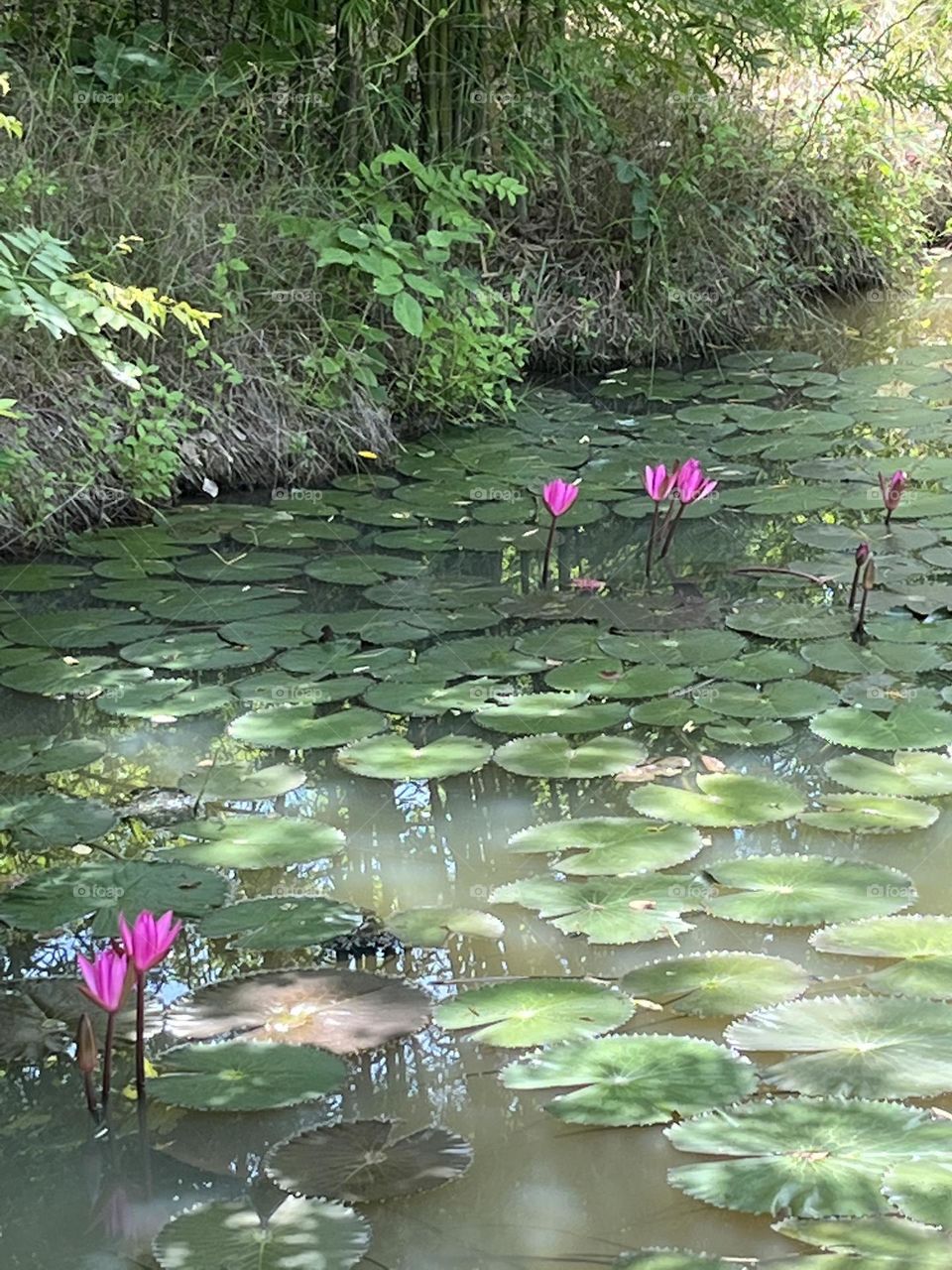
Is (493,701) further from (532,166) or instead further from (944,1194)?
(532,166)

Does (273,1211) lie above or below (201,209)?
below

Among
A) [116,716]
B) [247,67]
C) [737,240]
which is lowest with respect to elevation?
[116,716]

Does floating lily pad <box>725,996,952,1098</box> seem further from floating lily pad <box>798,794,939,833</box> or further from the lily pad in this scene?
the lily pad

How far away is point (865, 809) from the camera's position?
2.60 m

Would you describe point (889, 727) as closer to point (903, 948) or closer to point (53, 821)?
point (903, 948)

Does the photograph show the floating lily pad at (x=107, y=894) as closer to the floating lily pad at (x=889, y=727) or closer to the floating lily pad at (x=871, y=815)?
the floating lily pad at (x=871, y=815)

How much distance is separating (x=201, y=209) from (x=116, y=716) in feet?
7.28

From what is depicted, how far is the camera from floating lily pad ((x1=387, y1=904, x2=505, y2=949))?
228 cm

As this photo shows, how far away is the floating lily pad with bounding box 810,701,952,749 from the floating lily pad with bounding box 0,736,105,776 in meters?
1.29

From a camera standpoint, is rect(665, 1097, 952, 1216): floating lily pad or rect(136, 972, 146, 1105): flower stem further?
rect(136, 972, 146, 1105): flower stem

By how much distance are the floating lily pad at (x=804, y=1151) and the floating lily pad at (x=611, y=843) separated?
0.63 metres

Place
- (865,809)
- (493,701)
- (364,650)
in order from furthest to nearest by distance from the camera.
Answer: (364,650)
(493,701)
(865,809)

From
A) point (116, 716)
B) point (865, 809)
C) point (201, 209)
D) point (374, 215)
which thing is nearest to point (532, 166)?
point (374, 215)

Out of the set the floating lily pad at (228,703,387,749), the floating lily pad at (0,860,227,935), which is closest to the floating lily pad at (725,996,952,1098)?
the floating lily pad at (0,860,227,935)
